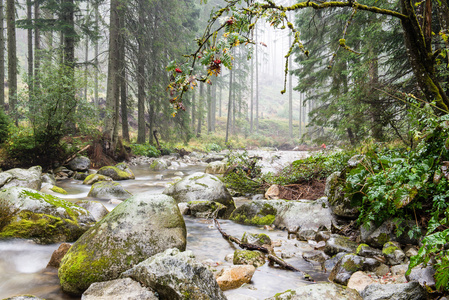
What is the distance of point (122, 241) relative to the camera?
3.19 meters

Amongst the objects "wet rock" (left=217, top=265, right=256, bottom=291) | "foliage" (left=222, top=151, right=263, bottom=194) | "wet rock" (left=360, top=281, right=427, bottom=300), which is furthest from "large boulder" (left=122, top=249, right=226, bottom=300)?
"foliage" (left=222, top=151, right=263, bottom=194)

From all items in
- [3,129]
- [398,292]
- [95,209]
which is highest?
[3,129]

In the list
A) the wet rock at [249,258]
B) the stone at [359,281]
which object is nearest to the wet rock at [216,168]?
the wet rock at [249,258]

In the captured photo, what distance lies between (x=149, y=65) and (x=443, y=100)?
15565 millimetres

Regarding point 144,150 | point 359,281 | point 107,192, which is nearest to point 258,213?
point 359,281

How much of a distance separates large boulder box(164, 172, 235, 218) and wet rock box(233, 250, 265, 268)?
2.71m

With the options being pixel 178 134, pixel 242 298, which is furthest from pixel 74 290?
pixel 178 134

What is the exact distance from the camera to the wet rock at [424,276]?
2250 millimetres

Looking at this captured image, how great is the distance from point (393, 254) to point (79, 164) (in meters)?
10.7

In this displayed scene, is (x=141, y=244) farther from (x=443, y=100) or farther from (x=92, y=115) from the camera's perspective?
(x=92, y=115)

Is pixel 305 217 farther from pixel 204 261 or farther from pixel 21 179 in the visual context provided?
pixel 21 179

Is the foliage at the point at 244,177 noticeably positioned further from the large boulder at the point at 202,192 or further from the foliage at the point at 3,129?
the foliage at the point at 3,129

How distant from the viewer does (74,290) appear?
2865 millimetres

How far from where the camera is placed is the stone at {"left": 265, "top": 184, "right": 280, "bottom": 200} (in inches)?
272
